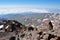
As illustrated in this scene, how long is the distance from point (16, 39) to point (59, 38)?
145ft

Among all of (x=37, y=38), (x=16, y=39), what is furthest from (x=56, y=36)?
(x=16, y=39)

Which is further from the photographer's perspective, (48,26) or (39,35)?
(48,26)

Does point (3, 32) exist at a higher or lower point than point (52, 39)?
lower

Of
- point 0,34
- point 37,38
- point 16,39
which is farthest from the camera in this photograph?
point 0,34

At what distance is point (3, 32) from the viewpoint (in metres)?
124

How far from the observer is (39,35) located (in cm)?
7175

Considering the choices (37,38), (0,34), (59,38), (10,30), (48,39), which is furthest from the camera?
(10,30)

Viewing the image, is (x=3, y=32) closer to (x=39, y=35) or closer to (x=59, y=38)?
(x=39, y=35)

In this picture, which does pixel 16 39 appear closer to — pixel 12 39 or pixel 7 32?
pixel 12 39

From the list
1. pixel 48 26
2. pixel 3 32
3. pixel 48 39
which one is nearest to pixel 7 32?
pixel 3 32

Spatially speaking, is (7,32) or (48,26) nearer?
(48,26)

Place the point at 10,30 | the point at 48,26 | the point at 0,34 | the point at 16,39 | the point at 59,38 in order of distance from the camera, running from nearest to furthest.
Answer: the point at 59,38, the point at 48,26, the point at 16,39, the point at 0,34, the point at 10,30

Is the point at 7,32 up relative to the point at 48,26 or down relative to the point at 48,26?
down

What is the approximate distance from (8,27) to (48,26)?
61466 millimetres
